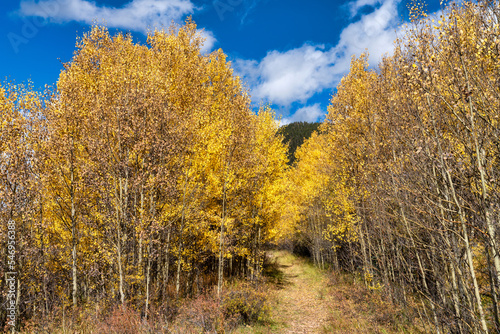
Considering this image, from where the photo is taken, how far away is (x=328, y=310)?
38.2 ft

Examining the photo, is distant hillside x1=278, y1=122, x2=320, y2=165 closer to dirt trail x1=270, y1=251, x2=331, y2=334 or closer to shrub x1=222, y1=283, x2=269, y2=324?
dirt trail x1=270, y1=251, x2=331, y2=334

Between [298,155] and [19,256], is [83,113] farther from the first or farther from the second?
[298,155]

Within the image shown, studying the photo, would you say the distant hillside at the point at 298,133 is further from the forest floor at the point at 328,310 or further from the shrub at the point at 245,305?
the shrub at the point at 245,305

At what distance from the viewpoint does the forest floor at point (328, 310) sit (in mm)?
8938

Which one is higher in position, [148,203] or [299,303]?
[148,203]

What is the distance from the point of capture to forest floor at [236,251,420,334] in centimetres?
894

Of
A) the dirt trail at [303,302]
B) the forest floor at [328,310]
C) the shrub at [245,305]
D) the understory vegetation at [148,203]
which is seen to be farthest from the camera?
the dirt trail at [303,302]

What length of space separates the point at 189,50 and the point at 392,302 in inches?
639

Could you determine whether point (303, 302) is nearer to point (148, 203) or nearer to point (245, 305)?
point (245, 305)

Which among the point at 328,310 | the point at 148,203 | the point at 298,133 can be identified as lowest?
the point at 328,310

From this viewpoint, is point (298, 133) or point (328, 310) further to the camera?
point (298, 133)

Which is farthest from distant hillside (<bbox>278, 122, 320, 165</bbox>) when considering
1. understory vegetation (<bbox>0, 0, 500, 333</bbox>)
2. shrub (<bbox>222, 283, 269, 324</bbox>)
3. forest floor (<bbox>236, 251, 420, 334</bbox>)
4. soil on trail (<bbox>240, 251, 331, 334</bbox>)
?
shrub (<bbox>222, 283, 269, 324</bbox>)

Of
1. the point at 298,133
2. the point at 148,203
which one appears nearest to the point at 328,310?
the point at 148,203

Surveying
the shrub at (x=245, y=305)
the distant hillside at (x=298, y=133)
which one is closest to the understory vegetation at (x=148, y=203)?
the shrub at (x=245, y=305)
